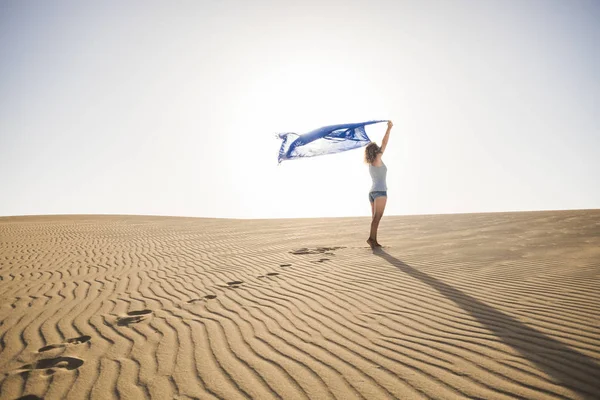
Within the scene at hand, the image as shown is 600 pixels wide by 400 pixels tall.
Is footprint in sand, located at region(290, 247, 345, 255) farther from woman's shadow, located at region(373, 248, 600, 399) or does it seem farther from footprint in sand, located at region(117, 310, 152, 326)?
footprint in sand, located at region(117, 310, 152, 326)

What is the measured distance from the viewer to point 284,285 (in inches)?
206

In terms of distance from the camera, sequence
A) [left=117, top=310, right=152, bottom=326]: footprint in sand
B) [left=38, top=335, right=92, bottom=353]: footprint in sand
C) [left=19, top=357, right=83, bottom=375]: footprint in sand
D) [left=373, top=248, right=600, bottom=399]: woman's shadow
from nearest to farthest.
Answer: [left=373, top=248, right=600, bottom=399]: woman's shadow < [left=19, top=357, right=83, bottom=375]: footprint in sand < [left=38, top=335, right=92, bottom=353]: footprint in sand < [left=117, top=310, right=152, bottom=326]: footprint in sand

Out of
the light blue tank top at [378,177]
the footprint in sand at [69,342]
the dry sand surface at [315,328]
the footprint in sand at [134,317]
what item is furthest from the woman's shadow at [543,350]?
the footprint in sand at [69,342]

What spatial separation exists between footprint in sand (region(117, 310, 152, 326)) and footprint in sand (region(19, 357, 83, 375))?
2.77 ft

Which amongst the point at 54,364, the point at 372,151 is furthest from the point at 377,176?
the point at 54,364

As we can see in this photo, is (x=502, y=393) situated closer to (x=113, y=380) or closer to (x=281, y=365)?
(x=281, y=365)

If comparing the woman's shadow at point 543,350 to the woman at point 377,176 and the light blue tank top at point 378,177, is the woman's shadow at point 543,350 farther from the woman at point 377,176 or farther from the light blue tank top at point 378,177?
the light blue tank top at point 378,177

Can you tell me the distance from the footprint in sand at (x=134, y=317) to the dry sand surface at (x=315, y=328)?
26 mm

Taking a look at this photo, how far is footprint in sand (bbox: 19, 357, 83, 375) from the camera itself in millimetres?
2709

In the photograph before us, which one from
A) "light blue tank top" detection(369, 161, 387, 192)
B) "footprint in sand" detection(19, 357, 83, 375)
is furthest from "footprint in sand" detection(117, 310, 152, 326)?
"light blue tank top" detection(369, 161, 387, 192)

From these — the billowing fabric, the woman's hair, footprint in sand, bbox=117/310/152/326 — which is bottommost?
footprint in sand, bbox=117/310/152/326

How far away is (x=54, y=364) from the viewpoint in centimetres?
280

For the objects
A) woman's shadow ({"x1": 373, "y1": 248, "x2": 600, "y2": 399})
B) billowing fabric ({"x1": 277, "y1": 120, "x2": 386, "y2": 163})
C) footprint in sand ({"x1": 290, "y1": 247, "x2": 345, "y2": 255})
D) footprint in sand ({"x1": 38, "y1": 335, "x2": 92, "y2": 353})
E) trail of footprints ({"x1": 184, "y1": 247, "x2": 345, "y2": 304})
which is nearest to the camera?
woman's shadow ({"x1": 373, "y1": 248, "x2": 600, "y2": 399})

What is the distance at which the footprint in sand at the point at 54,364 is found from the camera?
2.71m
